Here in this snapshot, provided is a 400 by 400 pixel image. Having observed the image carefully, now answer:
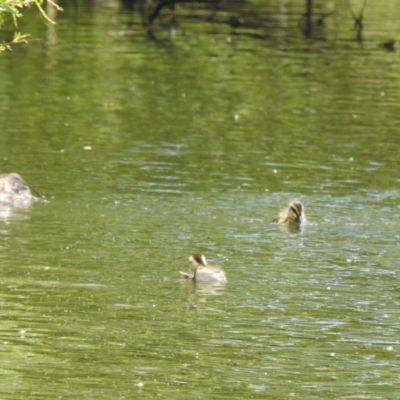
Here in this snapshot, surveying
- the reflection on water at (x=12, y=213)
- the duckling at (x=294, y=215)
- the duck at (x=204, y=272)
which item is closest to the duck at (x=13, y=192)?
the reflection on water at (x=12, y=213)

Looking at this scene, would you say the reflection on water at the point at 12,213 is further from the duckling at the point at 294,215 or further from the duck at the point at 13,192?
the duckling at the point at 294,215

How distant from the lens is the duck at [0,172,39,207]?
17156 millimetres

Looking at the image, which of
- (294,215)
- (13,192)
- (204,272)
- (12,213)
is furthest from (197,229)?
(204,272)

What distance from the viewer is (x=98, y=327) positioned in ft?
37.9

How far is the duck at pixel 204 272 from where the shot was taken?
13.3 metres

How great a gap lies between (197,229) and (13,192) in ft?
8.09

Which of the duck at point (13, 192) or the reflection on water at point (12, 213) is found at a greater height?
the duck at point (13, 192)

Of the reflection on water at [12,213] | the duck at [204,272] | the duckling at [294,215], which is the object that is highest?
the duck at [204,272]

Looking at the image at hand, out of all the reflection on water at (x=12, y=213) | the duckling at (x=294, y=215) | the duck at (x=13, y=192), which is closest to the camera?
the duckling at (x=294, y=215)

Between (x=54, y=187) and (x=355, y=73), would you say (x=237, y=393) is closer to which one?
(x=54, y=187)

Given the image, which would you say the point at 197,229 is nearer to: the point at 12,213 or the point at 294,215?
the point at 294,215

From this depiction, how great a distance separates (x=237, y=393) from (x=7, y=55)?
24.3 metres

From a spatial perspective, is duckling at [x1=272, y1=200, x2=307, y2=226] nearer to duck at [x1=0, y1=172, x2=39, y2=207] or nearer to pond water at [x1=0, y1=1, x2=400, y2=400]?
pond water at [x1=0, y1=1, x2=400, y2=400]

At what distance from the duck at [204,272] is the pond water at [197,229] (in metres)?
0.15
